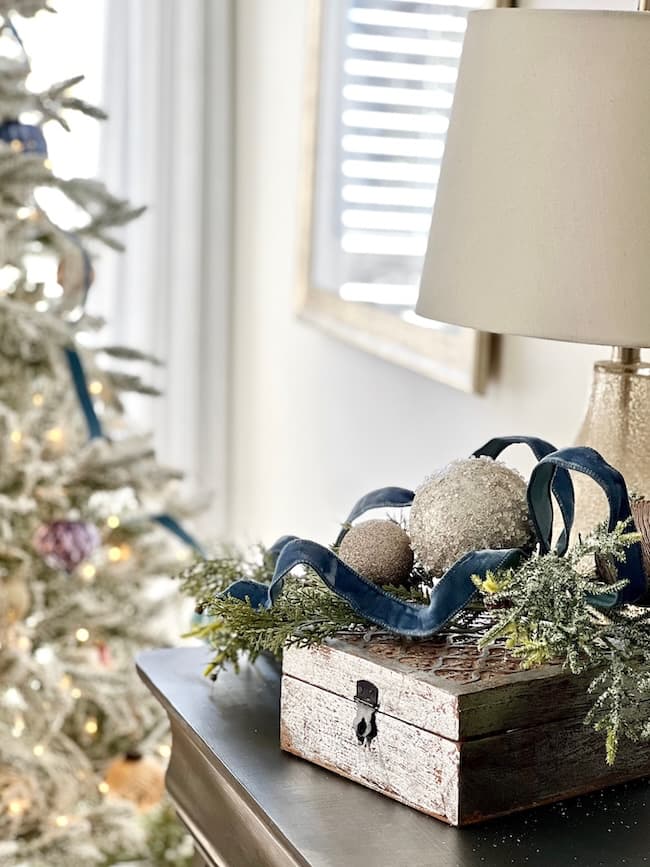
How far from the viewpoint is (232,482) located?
301cm

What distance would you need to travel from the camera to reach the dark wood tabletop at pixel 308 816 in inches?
29.3

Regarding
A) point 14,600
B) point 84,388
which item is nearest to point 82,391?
point 84,388

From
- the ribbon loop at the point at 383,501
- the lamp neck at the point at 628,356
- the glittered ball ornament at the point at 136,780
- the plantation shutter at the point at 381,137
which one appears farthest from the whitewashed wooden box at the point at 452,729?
the glittered ball ornament at the point at 136,780

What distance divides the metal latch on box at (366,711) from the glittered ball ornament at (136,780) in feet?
4.42

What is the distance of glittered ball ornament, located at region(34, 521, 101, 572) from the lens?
1.97m

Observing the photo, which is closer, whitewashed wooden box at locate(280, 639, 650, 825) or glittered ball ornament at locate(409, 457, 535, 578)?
whitewashed wooden box at locate(280, 639, 650, 825)

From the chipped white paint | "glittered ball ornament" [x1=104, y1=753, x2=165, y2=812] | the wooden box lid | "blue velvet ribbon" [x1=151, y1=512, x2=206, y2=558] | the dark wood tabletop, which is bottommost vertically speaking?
"glittered ball ornament" [x1=104, y1=753, x2=165, y2=812]

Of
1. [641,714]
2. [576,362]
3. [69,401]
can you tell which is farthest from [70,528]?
[641,714]

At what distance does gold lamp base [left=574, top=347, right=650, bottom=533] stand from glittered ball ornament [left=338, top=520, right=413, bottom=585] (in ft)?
0.56

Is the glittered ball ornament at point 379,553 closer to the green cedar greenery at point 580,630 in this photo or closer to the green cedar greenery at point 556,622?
the green cedar greenery at point 556,622

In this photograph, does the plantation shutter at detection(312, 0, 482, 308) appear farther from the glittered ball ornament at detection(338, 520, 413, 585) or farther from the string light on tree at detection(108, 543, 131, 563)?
the glittered ball ornament at detection(338, 520, 413, 585)

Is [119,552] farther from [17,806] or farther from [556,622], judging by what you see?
[556,622]

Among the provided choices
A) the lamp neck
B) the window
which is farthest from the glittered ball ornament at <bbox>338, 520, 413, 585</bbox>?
the window

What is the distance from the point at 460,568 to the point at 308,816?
20 centimetres
